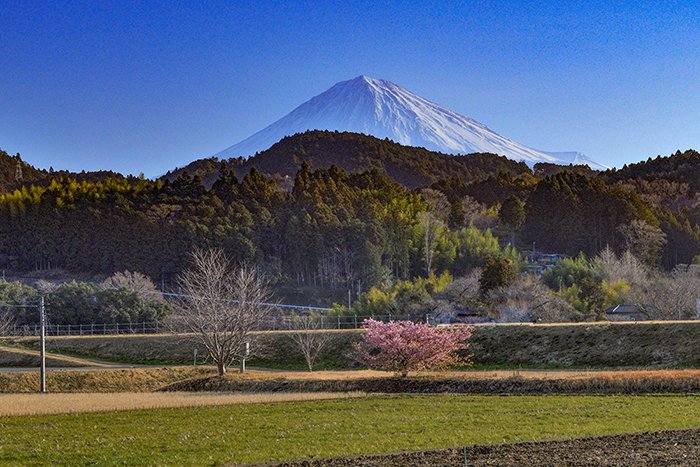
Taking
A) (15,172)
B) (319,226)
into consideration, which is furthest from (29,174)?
(319,226)

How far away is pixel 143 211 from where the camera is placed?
101 metres

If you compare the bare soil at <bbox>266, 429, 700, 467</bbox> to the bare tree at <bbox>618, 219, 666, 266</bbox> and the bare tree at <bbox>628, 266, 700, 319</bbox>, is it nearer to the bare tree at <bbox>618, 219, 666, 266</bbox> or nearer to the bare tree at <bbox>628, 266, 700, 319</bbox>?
the bare tree at <bbox>628, 266, 700, 319</bbox>

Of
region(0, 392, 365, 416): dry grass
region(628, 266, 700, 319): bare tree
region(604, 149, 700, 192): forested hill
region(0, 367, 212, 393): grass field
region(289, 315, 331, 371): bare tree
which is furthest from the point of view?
region(604, 149, 700, 192): forested hill

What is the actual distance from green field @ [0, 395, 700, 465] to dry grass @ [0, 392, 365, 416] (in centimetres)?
146

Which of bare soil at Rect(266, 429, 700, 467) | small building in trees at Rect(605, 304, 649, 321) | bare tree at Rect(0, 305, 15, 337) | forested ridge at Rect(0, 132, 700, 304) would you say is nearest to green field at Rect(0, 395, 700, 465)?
bare soil at Rect(266, 429, 700, 467)

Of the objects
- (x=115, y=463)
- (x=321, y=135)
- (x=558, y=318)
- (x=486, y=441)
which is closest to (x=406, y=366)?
(x=486, y=441)

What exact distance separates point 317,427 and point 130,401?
1048cm

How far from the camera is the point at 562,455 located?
14648mm

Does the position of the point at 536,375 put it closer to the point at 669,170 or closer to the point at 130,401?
the point at 130,401

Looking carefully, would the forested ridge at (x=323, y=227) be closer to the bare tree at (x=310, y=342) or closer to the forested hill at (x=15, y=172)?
the bare tree at (x=310, y=342)

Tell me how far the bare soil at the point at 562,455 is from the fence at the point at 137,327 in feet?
147

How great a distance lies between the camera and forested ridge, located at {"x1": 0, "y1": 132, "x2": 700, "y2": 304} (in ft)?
297

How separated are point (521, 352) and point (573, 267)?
3680 cm

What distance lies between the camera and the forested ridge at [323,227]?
9062 centimetres
